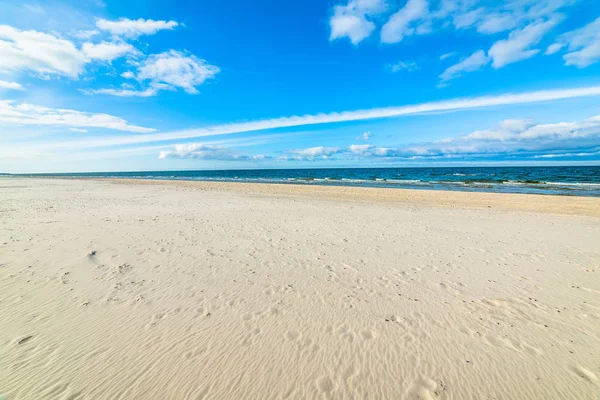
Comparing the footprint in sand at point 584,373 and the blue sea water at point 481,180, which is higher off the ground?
the footprint in sand at point 584,373

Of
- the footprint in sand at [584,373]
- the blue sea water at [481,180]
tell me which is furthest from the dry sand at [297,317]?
the blue sea water at [481,180]

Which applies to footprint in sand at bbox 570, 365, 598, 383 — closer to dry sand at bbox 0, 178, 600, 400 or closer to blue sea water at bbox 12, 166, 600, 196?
dry sand at bbox 0, 178, 600, 400

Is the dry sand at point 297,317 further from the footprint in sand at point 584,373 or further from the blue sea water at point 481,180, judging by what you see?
the blue sea water at point 481,180

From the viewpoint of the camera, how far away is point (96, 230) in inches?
448

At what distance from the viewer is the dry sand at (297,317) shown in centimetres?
370

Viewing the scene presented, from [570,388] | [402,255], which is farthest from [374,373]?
[402,255]

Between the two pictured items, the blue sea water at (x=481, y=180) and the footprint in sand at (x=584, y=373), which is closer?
the footprint in sand at (x=584, y=373)

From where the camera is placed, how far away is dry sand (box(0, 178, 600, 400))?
3.70 m

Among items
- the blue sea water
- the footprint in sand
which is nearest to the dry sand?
the footprint in sand

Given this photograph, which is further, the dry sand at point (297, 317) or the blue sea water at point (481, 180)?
the blue sea water at point (481, 180)

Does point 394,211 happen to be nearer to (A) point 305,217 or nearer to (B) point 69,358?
(A) point 305,217

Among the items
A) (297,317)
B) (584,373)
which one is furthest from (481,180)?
(297,317)

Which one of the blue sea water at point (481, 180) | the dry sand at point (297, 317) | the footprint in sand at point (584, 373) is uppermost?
the dry sand at point (297, 317)

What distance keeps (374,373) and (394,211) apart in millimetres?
14864
